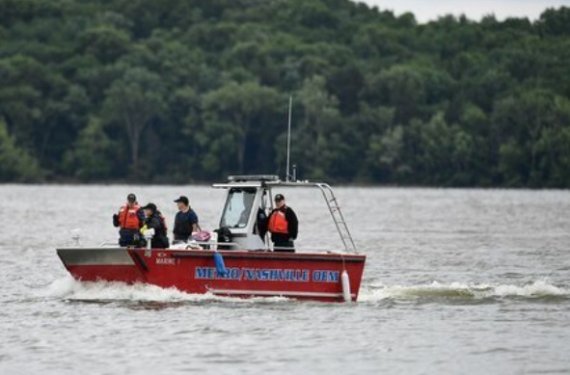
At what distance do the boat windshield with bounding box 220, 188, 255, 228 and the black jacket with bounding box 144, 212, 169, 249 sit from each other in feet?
4.06

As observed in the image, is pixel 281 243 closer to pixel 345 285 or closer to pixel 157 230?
pixel 345 285

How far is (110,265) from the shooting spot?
1165 inches

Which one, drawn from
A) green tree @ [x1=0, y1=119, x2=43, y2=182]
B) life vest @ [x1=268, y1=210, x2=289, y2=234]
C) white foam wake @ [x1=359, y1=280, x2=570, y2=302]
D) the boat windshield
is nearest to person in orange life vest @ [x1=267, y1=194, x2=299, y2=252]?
life vest @ [x1=268, y1=210, x2=289, y2=234]

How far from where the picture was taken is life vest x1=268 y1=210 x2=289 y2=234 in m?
29.9

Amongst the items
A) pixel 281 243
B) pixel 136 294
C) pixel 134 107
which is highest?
pixel 134 107

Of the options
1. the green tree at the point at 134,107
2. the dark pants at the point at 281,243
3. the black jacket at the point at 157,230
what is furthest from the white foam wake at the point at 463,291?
the green tree at the point at 134,107

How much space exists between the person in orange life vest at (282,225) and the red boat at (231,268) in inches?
9.1

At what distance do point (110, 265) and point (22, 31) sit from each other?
136 metres

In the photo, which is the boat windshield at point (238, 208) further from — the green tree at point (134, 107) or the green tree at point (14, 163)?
the green tree at point (134, 107)

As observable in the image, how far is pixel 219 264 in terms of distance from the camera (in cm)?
2938

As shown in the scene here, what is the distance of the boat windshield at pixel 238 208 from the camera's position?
30.4 metres

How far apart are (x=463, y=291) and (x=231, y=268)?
5.44 meters

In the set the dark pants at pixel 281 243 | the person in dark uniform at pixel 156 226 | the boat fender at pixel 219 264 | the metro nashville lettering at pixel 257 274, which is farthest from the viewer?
the dark pants at pixel 281 243

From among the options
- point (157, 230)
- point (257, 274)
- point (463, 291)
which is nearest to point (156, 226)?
point (157, 230)
